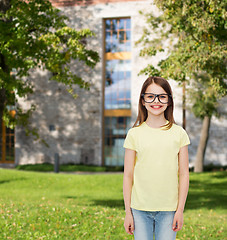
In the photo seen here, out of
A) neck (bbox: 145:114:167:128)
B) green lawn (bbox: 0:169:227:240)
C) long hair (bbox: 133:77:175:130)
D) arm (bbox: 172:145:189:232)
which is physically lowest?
green lawn (bbox: 0:169:227:240)

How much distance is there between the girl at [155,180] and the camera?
9.50 feet

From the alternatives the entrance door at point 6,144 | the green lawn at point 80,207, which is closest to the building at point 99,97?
the entrance door at point 6,144

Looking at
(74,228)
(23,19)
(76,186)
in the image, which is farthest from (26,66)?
(76,186)

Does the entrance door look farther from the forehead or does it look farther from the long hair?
the forehead

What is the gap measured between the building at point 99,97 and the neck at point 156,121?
21.0 meters

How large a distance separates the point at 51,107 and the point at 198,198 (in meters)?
13.7

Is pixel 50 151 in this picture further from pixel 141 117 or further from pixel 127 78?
pixel 141 117

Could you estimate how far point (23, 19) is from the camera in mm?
11234

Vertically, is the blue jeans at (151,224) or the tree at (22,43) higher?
the tree at (22,43)

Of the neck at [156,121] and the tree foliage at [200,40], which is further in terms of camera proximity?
the tree foliage at [200,40]

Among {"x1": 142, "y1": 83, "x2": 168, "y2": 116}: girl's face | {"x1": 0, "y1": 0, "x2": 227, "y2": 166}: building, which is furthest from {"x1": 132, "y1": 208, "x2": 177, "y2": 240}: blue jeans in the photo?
{"x1": 0, "y1": 0, "x2": 227, "y2": 166}: building

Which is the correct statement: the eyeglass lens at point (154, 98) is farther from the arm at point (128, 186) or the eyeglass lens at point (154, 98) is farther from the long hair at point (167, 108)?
the arm at point (128, 186)

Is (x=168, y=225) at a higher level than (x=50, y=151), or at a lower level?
higher

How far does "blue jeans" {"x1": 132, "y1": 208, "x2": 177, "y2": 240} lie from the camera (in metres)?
2.89
